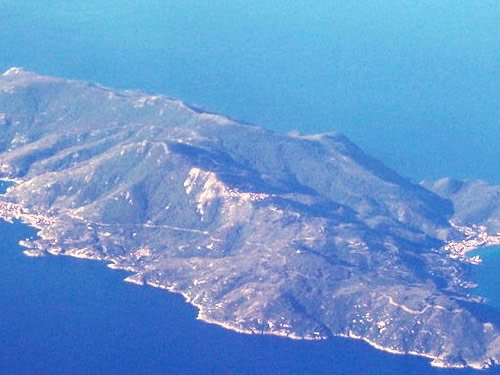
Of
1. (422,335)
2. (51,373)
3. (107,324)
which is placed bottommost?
(51,373)

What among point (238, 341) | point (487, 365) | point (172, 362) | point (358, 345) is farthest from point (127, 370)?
point (487, 365)

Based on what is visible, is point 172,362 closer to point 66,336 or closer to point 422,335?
point 66,336

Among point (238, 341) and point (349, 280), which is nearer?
point (238, 341)

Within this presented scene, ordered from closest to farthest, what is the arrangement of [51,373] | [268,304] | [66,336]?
[51,373] → [66,336] → [268,304]

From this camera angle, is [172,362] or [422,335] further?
[422,335]

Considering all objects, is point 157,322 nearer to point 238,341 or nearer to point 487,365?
point 238,341

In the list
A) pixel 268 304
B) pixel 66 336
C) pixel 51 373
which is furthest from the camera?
pixel 268 304

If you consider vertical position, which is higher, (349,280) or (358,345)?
(349,280)

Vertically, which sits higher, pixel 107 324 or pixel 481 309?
pixel 481 309

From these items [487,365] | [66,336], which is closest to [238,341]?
[66,336]
